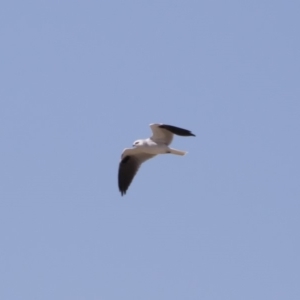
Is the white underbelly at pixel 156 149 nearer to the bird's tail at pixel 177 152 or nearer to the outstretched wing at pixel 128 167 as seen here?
the bird's tail at pixel 177 152

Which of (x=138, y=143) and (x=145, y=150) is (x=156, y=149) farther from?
(x=138, y=143)

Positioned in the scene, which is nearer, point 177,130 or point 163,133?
point 177,130

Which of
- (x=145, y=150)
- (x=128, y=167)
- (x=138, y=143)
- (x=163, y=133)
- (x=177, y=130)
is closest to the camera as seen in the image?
(x=177, y=130)

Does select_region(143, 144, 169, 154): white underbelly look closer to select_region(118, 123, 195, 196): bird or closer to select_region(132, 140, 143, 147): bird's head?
select_region(118, 123, 195, 196): bird

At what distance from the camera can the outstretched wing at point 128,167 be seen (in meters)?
25.9

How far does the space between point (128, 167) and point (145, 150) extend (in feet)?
3.71

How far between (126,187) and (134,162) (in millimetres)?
658

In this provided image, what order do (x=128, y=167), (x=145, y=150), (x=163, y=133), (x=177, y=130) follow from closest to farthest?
(x=177, y=130) < (x=163, y=133) < (x=145, y=150) < (x=128, y=167)

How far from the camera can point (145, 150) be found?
25016mm

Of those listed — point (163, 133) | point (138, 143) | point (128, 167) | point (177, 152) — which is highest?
point (163, 133)

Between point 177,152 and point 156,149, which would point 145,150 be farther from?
point 177,152

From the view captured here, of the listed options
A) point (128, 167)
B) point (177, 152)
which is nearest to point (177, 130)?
point (177, 152)

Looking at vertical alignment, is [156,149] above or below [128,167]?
above

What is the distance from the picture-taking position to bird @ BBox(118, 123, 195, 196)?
24.5 meters
